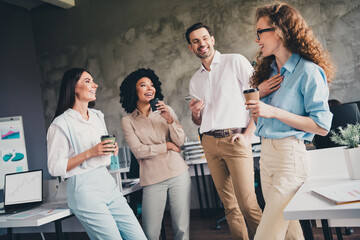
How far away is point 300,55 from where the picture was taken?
149 cm

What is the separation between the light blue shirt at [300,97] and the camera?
138cm

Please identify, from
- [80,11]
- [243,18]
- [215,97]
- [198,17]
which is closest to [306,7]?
[243,18]

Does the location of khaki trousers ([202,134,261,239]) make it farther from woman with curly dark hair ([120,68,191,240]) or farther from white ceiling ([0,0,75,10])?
white ceiling ([0,0,75,10])

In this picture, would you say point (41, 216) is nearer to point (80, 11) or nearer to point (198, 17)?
point (198, 17)

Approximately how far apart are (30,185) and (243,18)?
3805mm

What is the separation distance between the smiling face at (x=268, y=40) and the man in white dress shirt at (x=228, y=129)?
35.0 inches

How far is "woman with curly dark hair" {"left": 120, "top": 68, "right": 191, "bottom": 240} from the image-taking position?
2.55 meters

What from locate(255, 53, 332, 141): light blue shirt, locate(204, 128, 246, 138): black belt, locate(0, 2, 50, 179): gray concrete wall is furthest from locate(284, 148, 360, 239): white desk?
locate(0, 2, 50, 179): gray concrete wall

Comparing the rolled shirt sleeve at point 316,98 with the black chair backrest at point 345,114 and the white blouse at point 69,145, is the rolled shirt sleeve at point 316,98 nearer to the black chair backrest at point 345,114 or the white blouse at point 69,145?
the white blouse at point 69,145

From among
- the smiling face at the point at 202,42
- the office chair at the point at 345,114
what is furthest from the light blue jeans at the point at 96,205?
the office chair at the point at 345,114

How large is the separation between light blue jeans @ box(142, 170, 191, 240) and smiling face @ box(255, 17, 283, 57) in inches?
54.3

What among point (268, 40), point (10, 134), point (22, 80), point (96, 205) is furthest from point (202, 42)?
point (22, 80)

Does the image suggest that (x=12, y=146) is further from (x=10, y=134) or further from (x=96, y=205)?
(x=96, y=205)

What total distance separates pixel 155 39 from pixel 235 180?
148 inches
